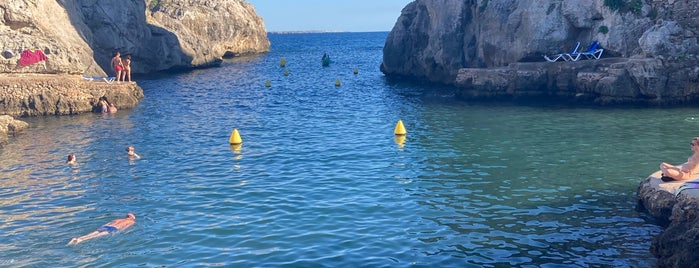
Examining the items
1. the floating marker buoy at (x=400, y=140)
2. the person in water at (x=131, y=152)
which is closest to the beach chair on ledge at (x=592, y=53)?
the floating marker buoy at (x=400, y=140)

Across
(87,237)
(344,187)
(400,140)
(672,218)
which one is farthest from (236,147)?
(672,218)

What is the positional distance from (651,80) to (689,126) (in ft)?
21.5

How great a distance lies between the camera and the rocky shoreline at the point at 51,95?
3772 cm

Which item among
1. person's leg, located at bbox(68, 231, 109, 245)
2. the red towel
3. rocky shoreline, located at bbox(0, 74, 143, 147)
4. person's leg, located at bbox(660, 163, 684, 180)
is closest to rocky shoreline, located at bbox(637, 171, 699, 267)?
person's leg, located at bbox(660, 163, 684, 180)

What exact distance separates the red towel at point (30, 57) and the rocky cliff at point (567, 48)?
23779 mm

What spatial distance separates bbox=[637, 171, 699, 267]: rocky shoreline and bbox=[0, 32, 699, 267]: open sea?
1.31 feet

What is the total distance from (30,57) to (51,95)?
2.34 meters

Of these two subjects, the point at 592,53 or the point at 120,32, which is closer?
the point at 592,53

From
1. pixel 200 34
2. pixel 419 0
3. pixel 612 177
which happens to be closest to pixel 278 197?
pixel 612 177

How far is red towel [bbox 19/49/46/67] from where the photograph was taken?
127ft

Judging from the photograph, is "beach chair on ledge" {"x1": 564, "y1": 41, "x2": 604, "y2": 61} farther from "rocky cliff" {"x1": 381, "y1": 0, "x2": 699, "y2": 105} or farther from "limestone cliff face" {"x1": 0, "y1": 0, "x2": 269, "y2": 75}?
"limestone cliff face" {"x1": 0, "y1": 0, "x2": 269, "y2": 75}

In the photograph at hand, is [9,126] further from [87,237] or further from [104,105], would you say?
[87,237]

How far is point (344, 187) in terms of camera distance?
21.2 m

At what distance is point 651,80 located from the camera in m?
36.1
